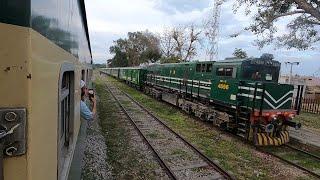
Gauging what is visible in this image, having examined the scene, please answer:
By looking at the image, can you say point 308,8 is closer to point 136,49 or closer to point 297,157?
point 297,157

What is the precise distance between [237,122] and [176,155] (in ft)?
13.5

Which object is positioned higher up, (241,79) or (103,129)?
(241,79)

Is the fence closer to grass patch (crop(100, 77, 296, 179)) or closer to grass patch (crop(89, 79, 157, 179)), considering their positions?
grass patch (crop(100, 77, 296, 179))

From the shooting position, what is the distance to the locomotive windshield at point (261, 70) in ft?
43.2

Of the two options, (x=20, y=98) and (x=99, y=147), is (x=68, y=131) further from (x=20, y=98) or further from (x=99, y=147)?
(x=99, y=147)

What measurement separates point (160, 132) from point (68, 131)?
9830 mm

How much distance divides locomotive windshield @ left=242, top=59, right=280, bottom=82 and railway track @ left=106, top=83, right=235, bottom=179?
12.2 feet

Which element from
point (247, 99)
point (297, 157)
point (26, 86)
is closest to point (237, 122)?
point (247, 99)

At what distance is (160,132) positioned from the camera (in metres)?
13.9

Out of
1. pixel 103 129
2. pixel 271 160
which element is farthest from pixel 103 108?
pixel 271 160

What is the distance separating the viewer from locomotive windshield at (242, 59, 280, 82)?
13164 millimetres

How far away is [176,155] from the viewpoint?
10391 mm

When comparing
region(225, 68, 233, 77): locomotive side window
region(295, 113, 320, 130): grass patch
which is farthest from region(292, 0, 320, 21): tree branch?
region(225, 68, 233, 77): locomotive side window

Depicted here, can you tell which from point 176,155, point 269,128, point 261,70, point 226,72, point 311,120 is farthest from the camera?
point 311,120
